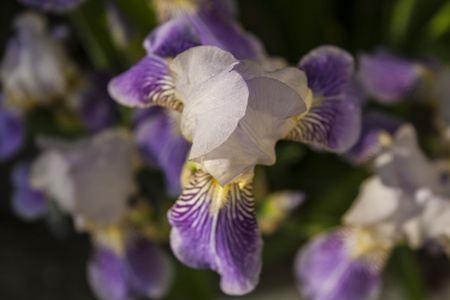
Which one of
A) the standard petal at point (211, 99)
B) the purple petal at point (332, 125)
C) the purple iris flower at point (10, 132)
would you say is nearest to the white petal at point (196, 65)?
the standard petal at point (211, 99)

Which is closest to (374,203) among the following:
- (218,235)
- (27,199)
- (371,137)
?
(371,137)

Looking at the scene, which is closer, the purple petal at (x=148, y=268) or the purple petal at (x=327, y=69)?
the purple petal at (x=327, y=69)

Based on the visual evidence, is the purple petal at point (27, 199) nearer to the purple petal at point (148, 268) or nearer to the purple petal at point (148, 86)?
the purple petal at point (148, 268)

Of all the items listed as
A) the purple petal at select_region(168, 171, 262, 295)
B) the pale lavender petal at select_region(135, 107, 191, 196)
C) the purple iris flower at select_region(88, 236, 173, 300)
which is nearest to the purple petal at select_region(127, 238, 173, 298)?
the purple iris flower at select_region(88, 236, 173, 300)

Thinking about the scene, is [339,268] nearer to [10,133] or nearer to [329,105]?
[329,105]

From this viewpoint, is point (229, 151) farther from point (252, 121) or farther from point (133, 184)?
point (133, 184)

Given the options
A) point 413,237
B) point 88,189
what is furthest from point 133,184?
point 413,237

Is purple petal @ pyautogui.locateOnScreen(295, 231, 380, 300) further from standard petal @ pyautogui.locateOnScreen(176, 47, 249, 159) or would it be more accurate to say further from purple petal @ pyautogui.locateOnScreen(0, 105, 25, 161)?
purple petal @ pyautogui.locateOnScreen(0, 105, 25, 161)
